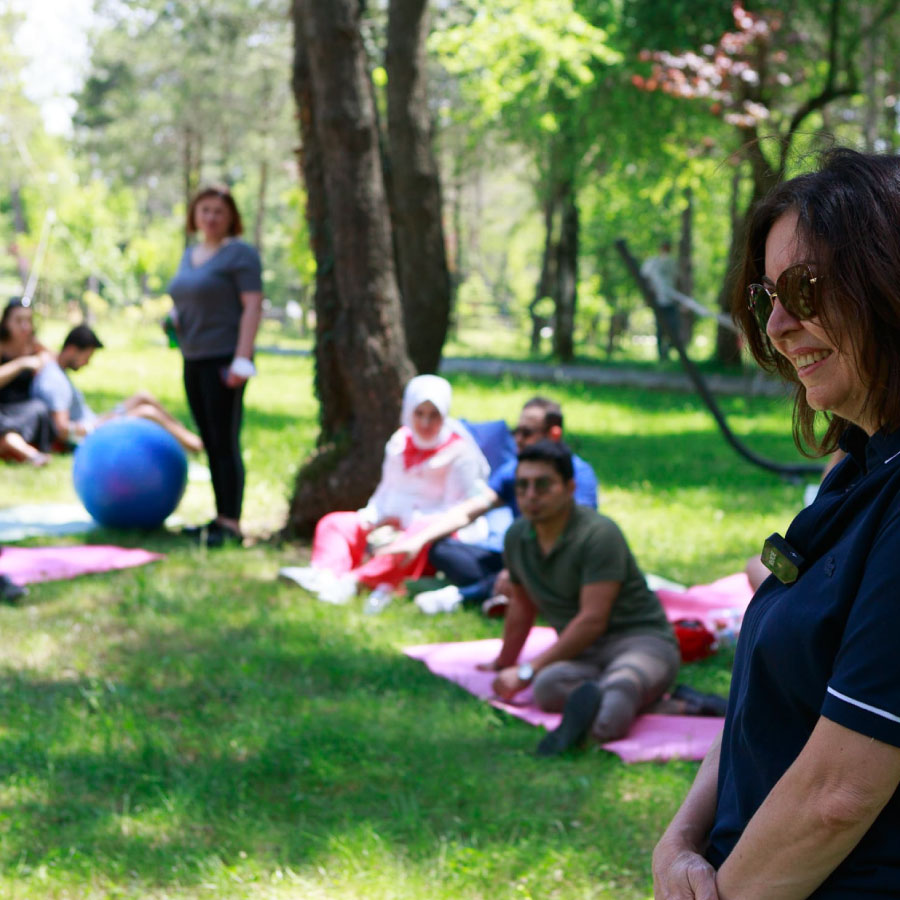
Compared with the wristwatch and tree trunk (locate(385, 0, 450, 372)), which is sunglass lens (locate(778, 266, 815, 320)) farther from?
tree trunk (locate(385, 0, 450, 372))

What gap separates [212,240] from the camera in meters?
8.00

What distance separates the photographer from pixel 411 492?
24.3ft

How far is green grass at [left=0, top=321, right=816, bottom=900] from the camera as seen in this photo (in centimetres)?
366

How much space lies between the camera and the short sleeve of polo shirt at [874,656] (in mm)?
1373

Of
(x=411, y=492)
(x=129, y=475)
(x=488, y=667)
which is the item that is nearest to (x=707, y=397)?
(x=411, y=492)

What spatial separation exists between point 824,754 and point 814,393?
0.44 meters

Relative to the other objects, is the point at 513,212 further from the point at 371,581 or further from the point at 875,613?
the point at 875,613

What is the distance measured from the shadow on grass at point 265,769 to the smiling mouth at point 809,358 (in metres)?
2.47

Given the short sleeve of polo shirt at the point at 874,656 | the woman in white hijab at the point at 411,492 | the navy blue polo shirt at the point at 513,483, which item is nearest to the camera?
the short sleeve of polo shirt at the point at 874,656

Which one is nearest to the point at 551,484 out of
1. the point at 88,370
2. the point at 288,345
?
the point at 88,370

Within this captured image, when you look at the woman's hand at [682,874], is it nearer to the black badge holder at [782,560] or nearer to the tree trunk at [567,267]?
the black badge holder at [782,560]

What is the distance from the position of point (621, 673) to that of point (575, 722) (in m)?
0.39

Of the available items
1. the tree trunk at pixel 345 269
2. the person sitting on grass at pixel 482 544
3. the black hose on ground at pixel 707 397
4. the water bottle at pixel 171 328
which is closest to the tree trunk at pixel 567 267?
the black hose on ground at pixel 707 397

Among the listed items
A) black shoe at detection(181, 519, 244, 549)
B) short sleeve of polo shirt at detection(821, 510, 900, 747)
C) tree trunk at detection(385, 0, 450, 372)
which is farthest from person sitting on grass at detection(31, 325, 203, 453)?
short sleeve of polo shirt at detection(821, 510, 900, 747)
